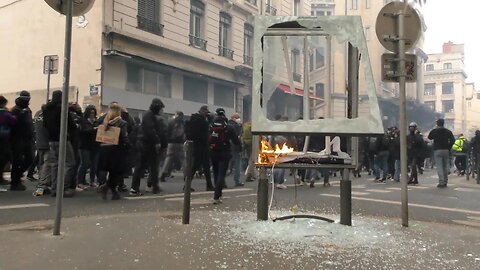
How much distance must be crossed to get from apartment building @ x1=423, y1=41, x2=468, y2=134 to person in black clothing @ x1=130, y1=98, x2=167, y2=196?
266 ft

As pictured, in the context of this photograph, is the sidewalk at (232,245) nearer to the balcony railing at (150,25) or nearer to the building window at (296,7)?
the balcony railing at (150,25)

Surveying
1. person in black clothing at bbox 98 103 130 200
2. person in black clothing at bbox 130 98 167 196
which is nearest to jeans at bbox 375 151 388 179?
person in black clothing at bbox 130 98 167 196

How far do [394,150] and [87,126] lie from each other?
9370 millimetres

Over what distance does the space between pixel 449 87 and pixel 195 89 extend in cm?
7174

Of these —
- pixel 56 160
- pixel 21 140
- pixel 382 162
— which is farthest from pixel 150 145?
pixel 382 162

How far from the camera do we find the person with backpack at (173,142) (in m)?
12.3

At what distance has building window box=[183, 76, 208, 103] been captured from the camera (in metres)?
23.2

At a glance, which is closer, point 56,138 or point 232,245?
point 232,245

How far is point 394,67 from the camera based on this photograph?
6266 mm

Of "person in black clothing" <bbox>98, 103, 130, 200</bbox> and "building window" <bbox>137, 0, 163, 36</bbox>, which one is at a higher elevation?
"building window" <bbox>137, 0, 163, 36</bbox>

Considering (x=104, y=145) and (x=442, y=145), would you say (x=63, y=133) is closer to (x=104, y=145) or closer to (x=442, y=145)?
(x=104, y=145)

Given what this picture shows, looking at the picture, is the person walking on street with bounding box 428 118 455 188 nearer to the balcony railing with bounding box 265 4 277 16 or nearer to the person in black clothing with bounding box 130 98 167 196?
the person in black clothing with bounding box 130 98 167 196

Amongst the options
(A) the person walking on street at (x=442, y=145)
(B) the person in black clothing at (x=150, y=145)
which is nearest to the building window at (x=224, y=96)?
(A) the person walking on street at (x=442, y=145)

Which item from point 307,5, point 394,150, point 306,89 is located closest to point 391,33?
point 306,89
